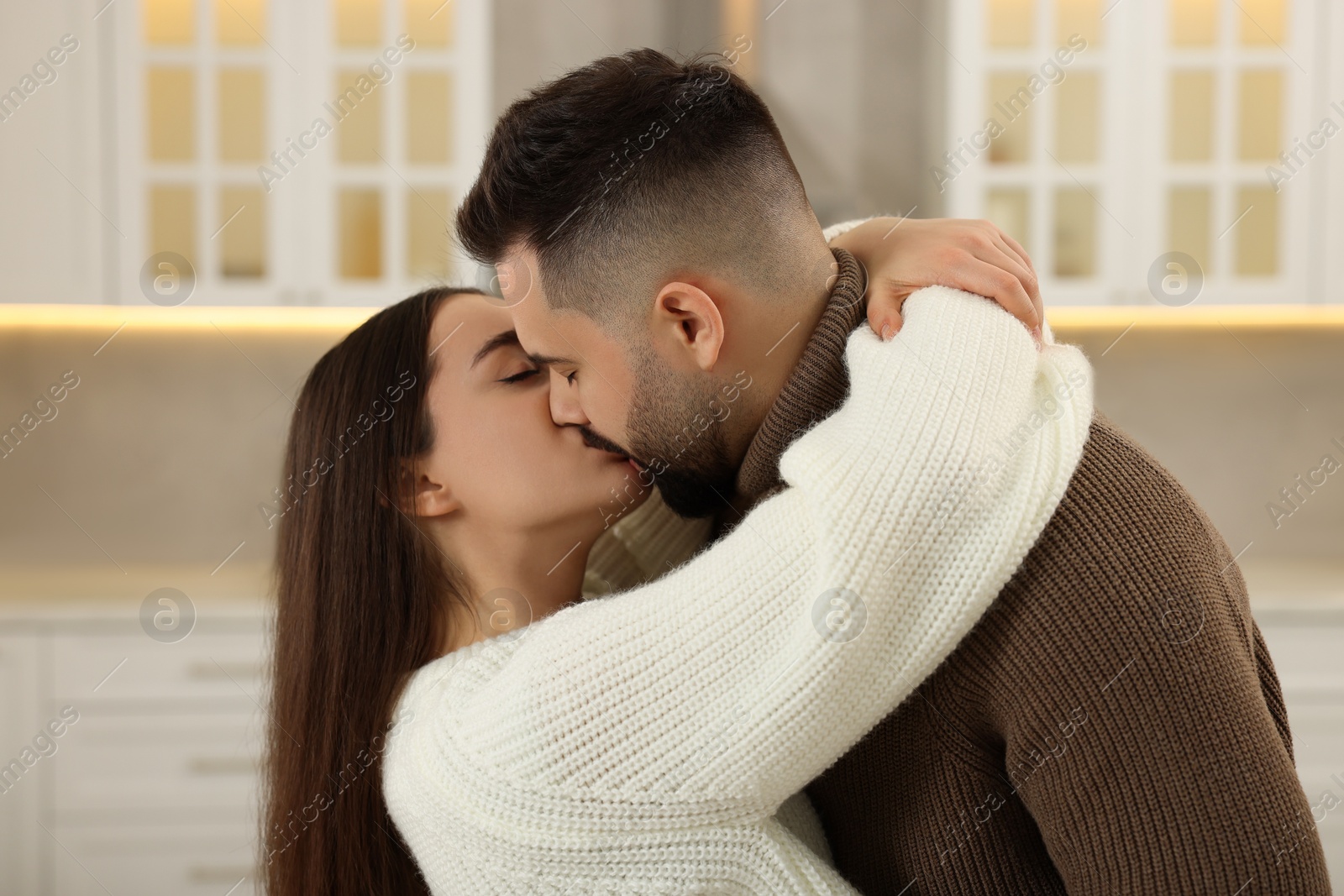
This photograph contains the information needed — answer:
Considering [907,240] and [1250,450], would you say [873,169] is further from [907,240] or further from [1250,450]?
[907,240]

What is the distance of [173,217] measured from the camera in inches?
97.2

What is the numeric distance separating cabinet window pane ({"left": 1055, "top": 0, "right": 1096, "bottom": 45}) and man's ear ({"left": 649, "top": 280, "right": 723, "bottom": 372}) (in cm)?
194

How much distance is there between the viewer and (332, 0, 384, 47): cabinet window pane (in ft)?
7.97

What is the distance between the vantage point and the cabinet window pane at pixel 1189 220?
8.25 feet

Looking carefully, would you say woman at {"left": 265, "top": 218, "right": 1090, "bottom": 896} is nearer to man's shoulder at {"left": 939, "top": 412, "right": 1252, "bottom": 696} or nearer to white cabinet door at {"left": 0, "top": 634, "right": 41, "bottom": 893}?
man's shoulder at {"left": 939, "top": 412, "right": 1252, "bottom": 696}

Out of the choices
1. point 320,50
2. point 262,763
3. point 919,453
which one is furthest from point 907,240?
point 320,50

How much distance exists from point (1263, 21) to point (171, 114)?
260 cm

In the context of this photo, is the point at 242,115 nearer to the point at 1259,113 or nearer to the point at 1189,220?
the point at 1189,220

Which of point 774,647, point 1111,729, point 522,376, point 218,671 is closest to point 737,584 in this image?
point 774,647

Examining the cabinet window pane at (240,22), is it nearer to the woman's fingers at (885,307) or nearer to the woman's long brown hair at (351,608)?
the woman's long brown hair at (351,608)

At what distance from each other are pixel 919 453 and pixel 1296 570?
8.75ft

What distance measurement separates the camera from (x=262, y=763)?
127 cm

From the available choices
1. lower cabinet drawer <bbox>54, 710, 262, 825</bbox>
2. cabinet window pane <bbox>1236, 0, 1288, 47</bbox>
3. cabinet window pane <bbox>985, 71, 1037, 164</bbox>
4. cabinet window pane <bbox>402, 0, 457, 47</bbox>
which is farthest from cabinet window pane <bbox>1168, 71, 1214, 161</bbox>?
lower cabinet drawer <bbox>54, 710, 262, 825</bbox>

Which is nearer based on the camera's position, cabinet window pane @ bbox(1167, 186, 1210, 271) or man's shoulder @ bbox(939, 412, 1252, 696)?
man's shoulder @ bbox(939, 412, 1252, 696)
